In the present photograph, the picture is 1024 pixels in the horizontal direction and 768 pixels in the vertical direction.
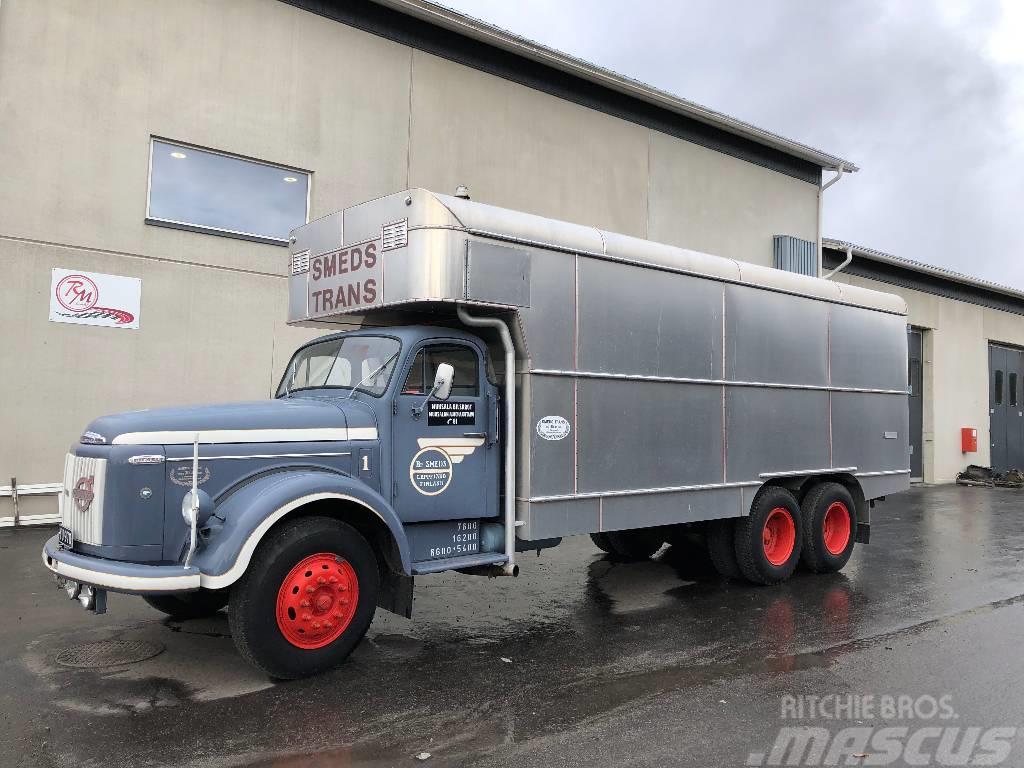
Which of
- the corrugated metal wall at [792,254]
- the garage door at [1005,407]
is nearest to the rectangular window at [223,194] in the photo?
the corrugated metal wall at [792,254]

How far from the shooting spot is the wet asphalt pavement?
4102 millimetres

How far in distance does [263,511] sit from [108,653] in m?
1.92

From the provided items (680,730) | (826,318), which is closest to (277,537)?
(680,730)

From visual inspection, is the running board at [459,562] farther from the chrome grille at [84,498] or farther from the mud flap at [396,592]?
the chrome grille at [84,498]

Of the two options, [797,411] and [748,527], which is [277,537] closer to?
[748,527]

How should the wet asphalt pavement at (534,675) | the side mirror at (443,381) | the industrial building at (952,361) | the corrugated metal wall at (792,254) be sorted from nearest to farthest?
1. the wet asphalt pavement at (534,675)
2. the side mirror at (443,381)
3. the corrugated metal wall at (792,254)
4. the industrial building at (952,361)

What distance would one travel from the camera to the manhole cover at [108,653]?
17.7ft

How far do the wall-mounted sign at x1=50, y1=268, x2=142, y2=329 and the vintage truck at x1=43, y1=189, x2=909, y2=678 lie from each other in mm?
4926

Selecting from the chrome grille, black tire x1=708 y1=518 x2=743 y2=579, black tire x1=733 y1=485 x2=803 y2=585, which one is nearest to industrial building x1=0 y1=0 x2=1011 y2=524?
the chrome grille

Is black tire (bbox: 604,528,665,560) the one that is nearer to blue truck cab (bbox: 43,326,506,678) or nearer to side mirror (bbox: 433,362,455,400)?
blue truck cab (bbox: 43,326,506,678)

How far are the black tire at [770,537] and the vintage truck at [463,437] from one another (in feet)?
0.08

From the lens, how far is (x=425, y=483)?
5.86 m

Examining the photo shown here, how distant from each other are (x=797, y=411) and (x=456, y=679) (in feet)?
16.3

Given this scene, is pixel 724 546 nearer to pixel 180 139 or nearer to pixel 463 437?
pixel 463 437
